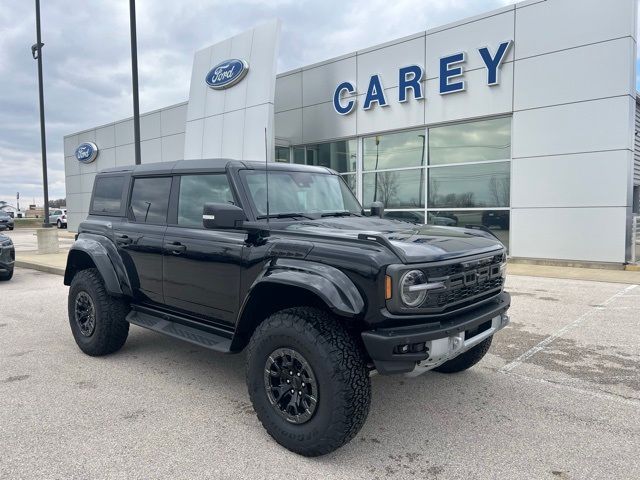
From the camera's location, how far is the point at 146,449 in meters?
2.98

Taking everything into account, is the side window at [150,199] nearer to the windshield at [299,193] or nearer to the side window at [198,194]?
the side window at [198,194]

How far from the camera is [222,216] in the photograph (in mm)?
3254

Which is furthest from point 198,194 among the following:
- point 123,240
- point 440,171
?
point 440,171

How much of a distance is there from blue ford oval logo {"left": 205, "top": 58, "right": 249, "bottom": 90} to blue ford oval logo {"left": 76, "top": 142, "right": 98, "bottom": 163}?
12.5m

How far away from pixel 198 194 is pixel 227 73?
12619 millimetres

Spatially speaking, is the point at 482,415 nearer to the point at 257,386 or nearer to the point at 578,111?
the point at 257,386

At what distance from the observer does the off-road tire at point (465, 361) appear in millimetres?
4065

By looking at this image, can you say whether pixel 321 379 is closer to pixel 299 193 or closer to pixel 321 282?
pixel 321 282

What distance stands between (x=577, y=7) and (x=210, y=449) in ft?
39.1

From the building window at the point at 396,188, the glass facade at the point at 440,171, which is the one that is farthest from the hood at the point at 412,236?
the building window at the point at 396,188

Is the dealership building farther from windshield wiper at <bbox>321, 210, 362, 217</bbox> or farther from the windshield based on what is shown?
windshield wiper at <bbox>321, 210, 362, 217</bbox>

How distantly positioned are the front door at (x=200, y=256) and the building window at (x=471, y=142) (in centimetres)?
1010

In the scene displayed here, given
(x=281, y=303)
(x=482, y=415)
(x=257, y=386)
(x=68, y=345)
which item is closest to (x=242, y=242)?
(x=281, y=303)

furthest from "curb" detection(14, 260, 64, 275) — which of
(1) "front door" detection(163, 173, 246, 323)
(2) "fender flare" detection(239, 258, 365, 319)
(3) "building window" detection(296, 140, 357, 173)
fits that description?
(2) "fender flare" detection(239, 258, 365, 319)
